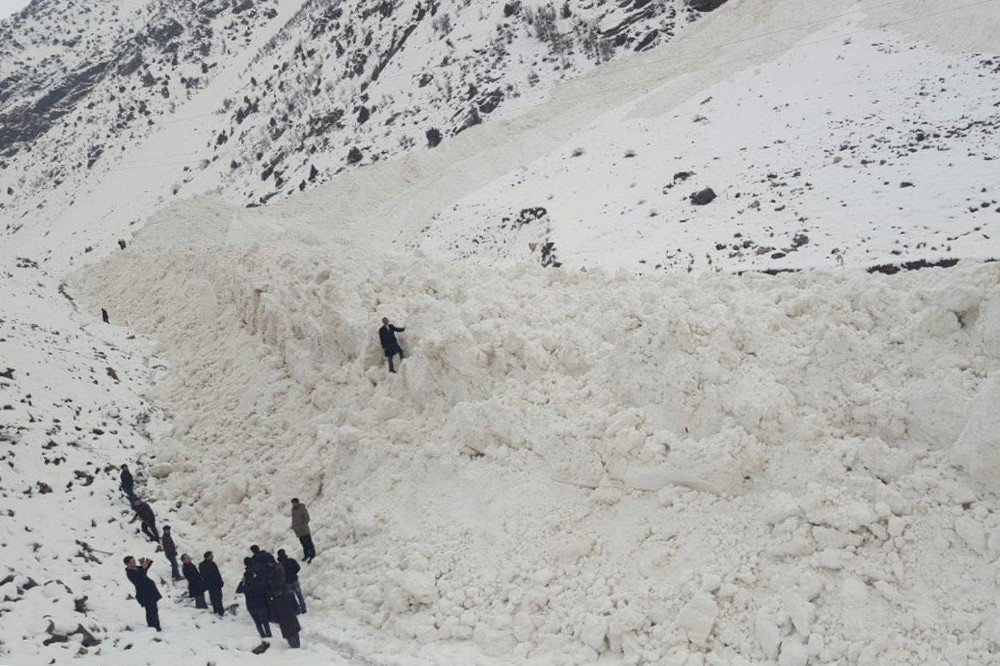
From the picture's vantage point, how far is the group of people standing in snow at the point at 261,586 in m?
7.40

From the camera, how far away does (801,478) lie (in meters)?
6.79

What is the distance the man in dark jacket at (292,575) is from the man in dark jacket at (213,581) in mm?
963

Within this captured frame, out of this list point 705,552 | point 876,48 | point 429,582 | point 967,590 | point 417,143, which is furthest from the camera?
point 417,143

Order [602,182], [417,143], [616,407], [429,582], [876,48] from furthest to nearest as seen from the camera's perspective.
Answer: [417,143], [876,48], [602,182], [616,407], [429,582]

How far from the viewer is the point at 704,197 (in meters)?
16.6

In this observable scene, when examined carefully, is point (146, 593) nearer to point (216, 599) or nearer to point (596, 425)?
point (216, 599)

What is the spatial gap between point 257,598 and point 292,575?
462 millimetres

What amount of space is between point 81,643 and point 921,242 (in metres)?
12.9

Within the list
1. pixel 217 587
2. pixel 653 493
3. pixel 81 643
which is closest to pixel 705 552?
pixel 653 493

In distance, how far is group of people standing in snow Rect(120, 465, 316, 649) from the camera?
740 cm

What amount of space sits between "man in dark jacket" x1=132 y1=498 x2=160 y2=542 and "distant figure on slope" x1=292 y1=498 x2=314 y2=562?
2852 millimetres

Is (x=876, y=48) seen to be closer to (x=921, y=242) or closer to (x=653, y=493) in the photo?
(x=921, y=242)

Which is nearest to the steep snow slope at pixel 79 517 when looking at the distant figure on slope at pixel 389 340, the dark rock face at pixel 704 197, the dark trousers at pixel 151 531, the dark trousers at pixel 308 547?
the dark trousers at pixel 151 531

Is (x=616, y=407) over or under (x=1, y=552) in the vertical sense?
Answer: under
